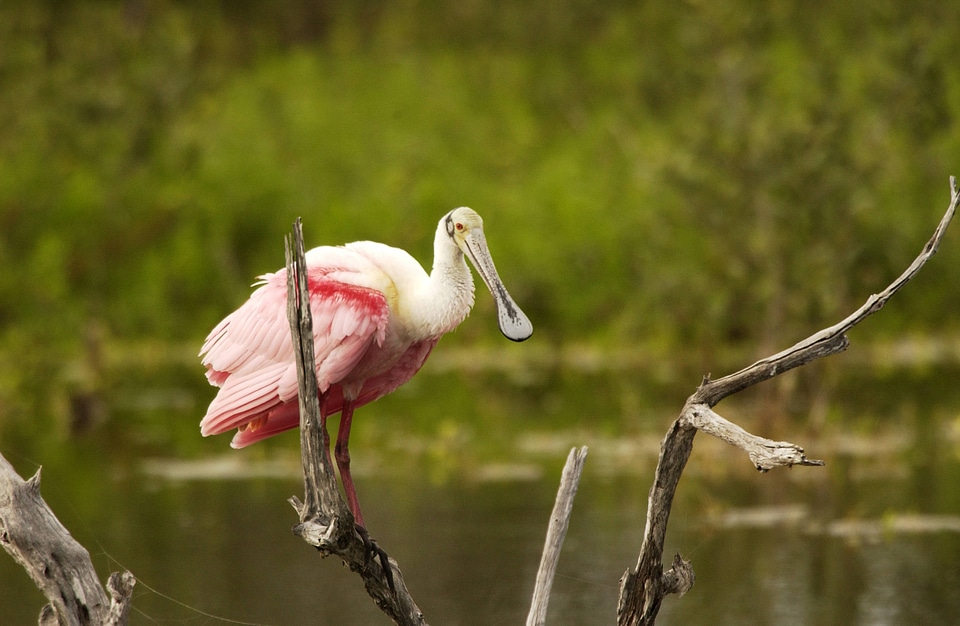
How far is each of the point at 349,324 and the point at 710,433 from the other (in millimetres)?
1115

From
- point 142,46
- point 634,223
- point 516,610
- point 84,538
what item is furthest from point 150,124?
point 516,610

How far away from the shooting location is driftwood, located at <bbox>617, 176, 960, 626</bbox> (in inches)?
177

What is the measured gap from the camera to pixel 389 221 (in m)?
20.9

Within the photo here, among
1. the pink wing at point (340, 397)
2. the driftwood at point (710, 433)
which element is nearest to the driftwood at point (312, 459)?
the pink wing at point (340, 397)

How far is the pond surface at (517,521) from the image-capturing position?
28.1 feet

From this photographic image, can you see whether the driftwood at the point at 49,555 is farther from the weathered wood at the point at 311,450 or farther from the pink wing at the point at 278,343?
the weathered wood at the point at 311,450

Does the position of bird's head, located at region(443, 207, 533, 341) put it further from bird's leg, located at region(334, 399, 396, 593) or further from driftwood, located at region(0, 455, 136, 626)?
driftwood, located at region(0, 455, 136, 626)

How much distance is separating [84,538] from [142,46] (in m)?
12.6

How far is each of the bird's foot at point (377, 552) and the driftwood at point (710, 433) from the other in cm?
71

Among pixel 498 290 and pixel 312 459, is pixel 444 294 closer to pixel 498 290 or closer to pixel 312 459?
pixel 498 290

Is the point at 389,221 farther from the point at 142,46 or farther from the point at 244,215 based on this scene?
the point at 142,46

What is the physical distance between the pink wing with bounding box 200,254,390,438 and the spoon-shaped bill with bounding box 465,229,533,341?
31 centimetres

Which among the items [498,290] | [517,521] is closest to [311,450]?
[498,290]

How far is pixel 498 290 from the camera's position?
16.8 ft
